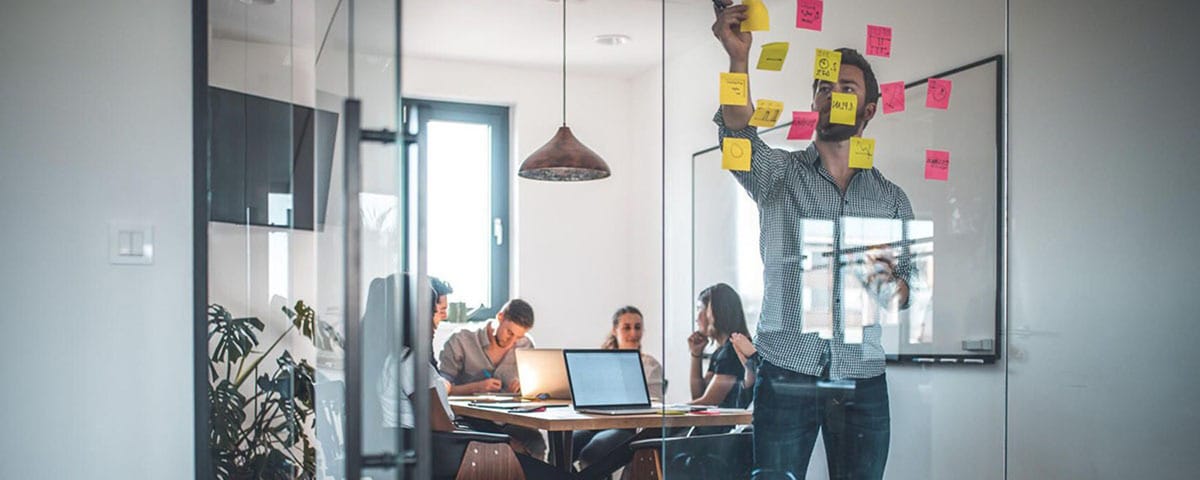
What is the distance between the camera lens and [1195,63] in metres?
2.79

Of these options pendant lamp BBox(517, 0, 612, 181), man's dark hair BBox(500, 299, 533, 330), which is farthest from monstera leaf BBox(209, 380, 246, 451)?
man's dark hair BBox(500, 299, 533, 330)

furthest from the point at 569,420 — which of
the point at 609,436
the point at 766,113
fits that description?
the point at 766,113

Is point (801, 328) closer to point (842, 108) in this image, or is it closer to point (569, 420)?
point (842, 108)

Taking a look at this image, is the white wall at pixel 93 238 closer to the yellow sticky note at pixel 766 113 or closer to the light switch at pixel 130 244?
the light switch at pixel 130 244

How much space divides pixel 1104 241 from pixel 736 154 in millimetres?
993

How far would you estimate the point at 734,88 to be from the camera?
2.75m

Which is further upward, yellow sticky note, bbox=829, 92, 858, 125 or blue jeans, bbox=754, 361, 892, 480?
yellow sticky note, bbox=829, 92, 858, 125

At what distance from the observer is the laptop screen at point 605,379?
3.94 metres

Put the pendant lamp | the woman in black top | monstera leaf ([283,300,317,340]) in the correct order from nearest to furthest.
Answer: monstera leaf ([283,300,317,340])
the woman in black top
the pendant lamp

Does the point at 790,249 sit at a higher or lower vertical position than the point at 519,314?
higher

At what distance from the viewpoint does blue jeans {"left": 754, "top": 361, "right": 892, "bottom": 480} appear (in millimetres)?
2734

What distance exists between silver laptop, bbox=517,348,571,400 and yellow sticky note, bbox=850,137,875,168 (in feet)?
6.80

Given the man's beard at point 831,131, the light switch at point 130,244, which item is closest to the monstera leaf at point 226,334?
the light switch at point 130,244

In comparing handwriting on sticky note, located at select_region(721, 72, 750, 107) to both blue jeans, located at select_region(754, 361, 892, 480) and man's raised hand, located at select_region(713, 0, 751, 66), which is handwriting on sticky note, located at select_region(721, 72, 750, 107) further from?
blue jeans, located at select_region(754, 361, 892, 480)
